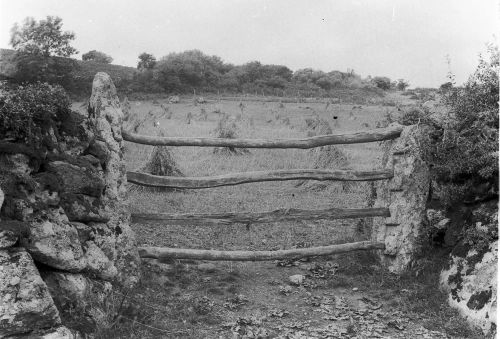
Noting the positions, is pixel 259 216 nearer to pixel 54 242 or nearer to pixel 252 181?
pixel 252 181

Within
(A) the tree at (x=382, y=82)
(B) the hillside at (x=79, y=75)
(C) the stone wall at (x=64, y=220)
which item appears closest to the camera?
(C) the stone wall at (x=64, y=220)

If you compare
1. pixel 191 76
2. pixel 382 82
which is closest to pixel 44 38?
pixel 191 76

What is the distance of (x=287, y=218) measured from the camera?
221 inches

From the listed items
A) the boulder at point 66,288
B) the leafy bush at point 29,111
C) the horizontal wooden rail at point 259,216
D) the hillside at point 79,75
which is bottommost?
the boulder at point 66,288

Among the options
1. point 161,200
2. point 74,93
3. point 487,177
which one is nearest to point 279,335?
point 487,177

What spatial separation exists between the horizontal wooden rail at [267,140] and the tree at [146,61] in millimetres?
22004

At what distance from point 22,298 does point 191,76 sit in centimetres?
2362

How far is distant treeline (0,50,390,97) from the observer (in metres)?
15.7

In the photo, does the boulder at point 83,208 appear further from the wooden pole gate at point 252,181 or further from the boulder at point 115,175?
the wooden pole gate at point 252,181

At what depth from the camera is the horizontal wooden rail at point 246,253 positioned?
5262mm

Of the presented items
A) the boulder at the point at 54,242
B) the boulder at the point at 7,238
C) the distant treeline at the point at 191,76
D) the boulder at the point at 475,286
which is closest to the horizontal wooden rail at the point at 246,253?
the boulder at the point at 475,286

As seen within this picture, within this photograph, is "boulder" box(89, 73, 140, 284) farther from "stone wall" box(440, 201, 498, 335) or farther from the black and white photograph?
"stone wall" box(440, 201, 498, 335)

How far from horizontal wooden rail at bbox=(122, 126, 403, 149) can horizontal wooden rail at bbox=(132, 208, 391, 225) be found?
0.68 meters

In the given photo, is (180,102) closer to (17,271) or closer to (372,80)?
(372,80)
